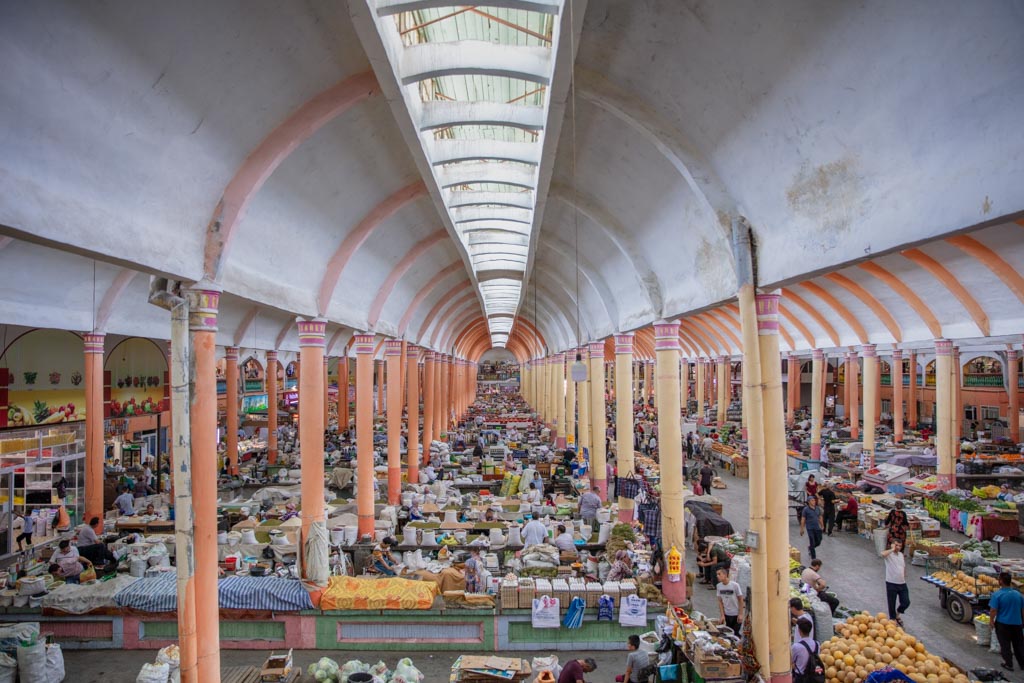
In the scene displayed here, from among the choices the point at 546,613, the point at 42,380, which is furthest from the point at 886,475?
the point at 42,380

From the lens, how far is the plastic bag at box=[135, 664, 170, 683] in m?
7.21

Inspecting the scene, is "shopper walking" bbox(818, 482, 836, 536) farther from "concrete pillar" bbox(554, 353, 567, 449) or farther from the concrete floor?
"concrete pillar" bbox(554, 353, 567, 449)

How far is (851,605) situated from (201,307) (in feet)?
35.8

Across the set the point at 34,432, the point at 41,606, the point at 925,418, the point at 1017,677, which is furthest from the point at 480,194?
the point at 925,418

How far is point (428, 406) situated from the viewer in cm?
2445

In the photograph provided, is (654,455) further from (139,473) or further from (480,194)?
(139,473)

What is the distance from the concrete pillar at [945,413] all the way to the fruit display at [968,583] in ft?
25.8

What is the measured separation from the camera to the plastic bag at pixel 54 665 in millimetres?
7766

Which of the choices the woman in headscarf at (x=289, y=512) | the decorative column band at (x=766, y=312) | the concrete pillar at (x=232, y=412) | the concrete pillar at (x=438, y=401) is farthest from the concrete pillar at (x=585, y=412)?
the decorative column band at (x=766, y=312)

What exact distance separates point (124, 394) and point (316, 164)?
56.1ft

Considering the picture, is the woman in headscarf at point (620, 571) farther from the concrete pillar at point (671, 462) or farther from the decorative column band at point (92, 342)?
the decorative column band at point (92, 342)

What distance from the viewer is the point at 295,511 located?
15188 mm

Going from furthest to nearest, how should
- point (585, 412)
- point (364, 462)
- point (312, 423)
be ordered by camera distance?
point (585, 412) → point (364, 462) → point (312, 423)

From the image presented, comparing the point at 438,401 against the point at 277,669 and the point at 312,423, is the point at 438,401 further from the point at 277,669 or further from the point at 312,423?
the point at 277,669
